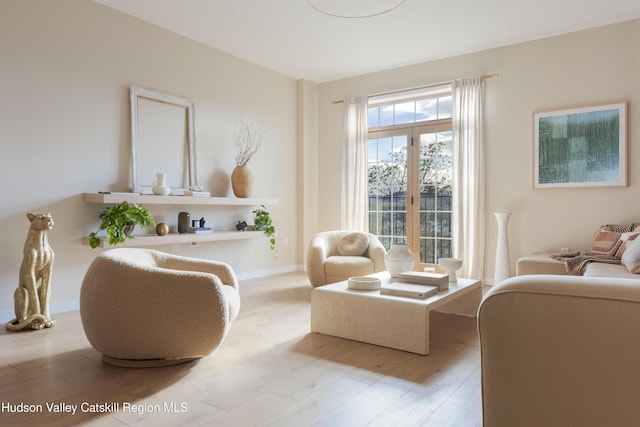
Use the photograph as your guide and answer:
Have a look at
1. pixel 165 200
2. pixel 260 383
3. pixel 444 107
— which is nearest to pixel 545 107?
pixel 444 107

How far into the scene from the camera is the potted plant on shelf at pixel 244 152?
522cm

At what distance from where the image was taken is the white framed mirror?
4.32m

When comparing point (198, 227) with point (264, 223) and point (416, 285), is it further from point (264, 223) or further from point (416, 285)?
point (416, 285)

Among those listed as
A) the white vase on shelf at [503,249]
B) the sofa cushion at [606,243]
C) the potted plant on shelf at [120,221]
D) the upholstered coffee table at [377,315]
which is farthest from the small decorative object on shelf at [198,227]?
the sofa cushion at [606,243]

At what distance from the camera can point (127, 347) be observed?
2398 millimetres

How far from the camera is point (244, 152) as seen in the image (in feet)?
18.3

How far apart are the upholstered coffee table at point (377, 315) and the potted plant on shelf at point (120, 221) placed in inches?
73.4

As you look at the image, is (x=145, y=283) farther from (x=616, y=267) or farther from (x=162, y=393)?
(x=616, y=267)

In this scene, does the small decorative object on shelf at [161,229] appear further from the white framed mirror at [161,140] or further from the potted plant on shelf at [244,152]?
the potted plant on shelf at [244,152]

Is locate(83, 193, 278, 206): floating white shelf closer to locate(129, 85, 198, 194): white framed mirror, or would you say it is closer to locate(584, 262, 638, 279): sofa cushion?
locate(129, 85, 198, 194): white framed mirror

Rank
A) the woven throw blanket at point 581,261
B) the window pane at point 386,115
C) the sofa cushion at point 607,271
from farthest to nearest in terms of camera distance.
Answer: the window pane at point 386,115
the woven throw blanket at point 581,261
the sofa cushion at point 607,271

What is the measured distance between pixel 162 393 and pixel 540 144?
4.53m

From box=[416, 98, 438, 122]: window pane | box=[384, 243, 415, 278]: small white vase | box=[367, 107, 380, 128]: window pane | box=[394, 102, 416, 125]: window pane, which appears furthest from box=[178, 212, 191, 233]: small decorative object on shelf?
box=[416, 98, 438, 122]: window pane

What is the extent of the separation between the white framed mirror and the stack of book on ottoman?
2.70 metres
